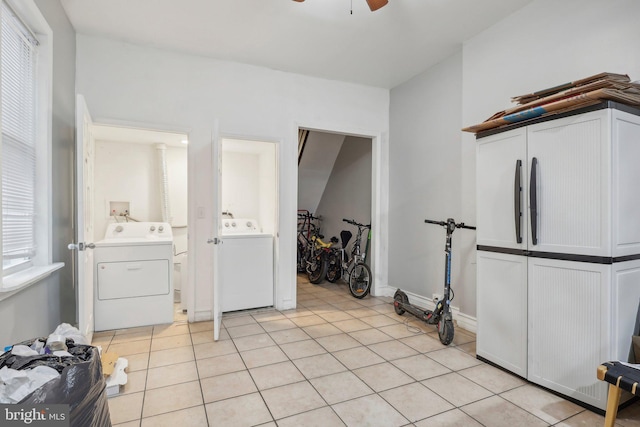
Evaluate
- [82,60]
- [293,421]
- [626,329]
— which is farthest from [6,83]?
→ [626,329]

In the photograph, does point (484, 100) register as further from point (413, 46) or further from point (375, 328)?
point (375, 328)

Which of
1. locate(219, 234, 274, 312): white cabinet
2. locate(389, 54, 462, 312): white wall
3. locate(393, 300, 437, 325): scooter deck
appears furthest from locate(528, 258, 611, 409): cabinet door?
locate(219, 234, 274, 312): white cabinet

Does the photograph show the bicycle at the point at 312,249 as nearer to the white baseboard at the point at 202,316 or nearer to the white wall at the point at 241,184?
the white wall at the point at 241,184

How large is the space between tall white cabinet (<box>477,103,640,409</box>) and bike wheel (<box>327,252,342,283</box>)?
2965 mm

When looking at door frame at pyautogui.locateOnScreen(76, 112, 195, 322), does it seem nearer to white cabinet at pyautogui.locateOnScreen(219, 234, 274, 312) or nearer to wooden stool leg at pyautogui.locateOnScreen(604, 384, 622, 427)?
white cabinet at pyautogui.locateOnScreen(219, 234, 274, 312)

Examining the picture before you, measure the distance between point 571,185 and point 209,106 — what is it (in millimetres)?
3322

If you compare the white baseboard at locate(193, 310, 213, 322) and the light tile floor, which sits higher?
the white baseboard at locate(193, 310, 213, 322)

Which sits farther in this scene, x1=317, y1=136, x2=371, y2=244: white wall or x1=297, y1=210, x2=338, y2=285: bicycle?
x1=297, y1=210, x2=338, y2=285: bicycle

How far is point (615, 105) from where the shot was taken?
1804 mm

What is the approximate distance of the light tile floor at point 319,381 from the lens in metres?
1.84

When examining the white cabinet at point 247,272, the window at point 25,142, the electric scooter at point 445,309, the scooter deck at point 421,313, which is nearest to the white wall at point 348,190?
the scooter deck at point 421,313

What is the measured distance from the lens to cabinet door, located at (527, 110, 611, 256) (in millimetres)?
1812

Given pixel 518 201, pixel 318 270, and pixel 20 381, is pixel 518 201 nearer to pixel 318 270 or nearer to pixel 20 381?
pixel 20 381

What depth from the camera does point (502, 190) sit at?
2355mm
